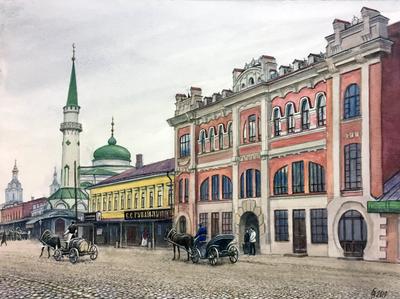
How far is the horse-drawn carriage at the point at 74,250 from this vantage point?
19406mm

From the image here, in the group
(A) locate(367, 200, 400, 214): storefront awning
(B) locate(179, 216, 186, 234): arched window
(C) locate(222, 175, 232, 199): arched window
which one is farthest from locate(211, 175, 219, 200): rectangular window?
(A) locate(367, 200, 400, 214): storefront awning

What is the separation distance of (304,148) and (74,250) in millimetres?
8494

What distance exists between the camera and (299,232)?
22.4m

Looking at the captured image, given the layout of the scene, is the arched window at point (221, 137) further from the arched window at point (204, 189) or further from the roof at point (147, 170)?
the roof at point (147, 170)

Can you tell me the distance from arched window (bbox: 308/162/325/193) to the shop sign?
10.9m

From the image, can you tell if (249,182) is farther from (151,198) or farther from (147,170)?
(147,170)

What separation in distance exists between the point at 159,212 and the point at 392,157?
1560 cm

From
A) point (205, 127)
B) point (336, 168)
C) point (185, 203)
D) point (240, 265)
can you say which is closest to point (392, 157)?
point (336, 168)

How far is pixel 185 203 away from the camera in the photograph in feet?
94.8

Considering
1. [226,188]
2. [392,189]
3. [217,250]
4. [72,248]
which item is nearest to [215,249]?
[217,250]

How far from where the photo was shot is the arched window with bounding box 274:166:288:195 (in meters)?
23.3

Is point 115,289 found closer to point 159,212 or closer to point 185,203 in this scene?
point 185,203

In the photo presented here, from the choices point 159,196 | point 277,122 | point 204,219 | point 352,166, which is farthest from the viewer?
point 159,196
